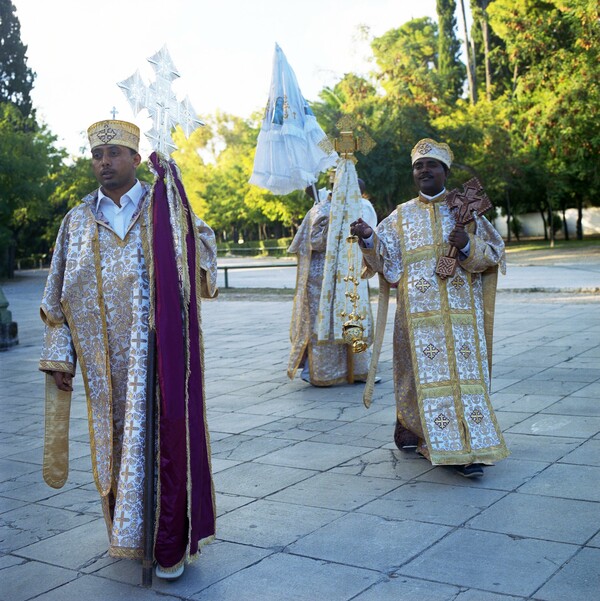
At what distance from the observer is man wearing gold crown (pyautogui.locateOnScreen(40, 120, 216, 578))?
11.4 ft

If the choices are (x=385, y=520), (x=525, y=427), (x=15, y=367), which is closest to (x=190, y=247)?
(x=385, y=520)

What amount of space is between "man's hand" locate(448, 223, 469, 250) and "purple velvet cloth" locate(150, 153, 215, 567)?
1849mm

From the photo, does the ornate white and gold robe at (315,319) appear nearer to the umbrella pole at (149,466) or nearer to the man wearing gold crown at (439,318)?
the man wearing gold crown at (439,318)

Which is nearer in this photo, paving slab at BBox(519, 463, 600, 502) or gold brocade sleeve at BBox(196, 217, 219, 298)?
gold brocade sleeve at BBox(196, 217, 219, 298)

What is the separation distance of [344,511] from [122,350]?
1.43m

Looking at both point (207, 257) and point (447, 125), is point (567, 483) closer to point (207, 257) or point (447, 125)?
point (207, 257)

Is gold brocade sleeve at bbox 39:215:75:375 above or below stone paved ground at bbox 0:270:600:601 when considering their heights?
above

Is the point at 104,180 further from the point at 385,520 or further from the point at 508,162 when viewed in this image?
the point at 508,162

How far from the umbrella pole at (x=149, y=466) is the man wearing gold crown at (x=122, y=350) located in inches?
1.3

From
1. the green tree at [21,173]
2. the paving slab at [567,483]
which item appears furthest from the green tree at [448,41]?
the paving slab at [567,483]

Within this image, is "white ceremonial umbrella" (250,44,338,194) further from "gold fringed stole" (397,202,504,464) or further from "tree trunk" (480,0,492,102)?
"tree trunk" (480,0,492,102)

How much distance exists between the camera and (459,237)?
189 inches

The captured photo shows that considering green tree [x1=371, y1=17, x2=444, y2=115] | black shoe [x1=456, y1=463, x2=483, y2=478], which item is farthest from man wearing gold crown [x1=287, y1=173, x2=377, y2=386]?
green tree [x1=371, y1=17, x2=444, y2=115]

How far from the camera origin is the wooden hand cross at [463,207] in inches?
192
